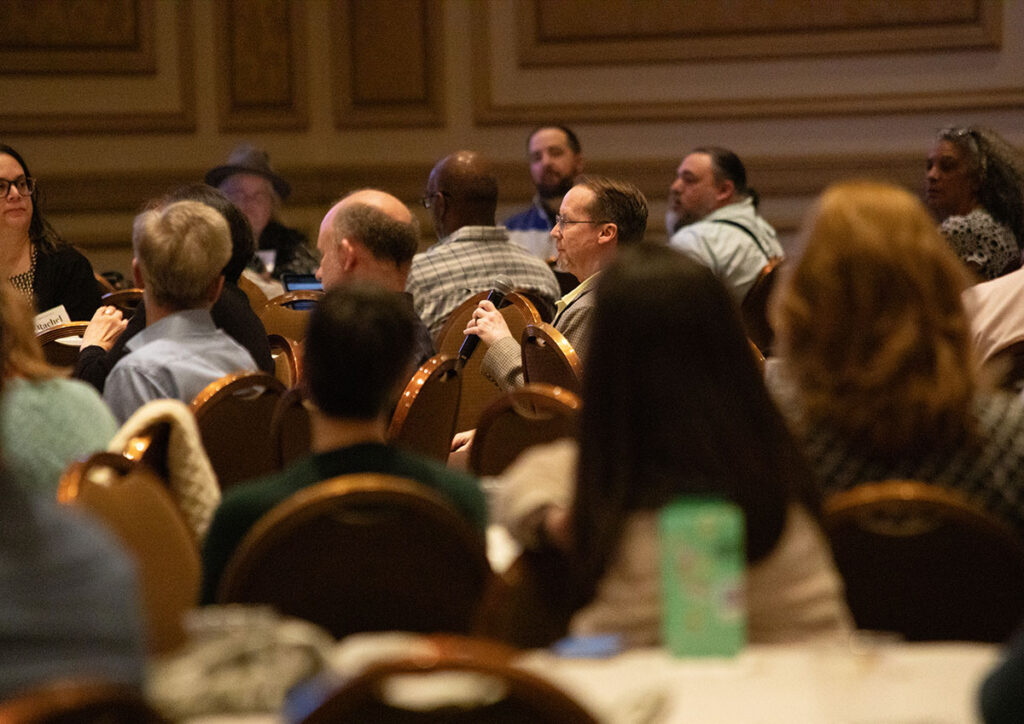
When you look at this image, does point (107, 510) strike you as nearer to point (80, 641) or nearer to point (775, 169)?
point (80, 641)

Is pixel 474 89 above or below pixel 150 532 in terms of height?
above

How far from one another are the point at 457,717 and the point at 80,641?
405mm

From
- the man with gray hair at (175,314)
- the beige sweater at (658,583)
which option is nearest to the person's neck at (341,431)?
the beige sweater at (658,583)

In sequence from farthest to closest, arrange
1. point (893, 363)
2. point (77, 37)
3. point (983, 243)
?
point (77, 37) → point (983, 243) → point (893, 363)

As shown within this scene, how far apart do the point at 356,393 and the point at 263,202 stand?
4.64 metres

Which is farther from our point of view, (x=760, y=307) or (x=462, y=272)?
(x=760, y=307)

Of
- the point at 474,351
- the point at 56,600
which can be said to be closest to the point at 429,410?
the point at 474,351

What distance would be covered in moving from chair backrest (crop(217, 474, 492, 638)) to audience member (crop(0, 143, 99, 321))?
3185 millimetres

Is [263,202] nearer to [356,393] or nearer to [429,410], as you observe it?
[429,410]

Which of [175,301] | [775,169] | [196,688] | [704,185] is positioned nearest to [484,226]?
[704,185]

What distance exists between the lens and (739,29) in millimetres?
6918

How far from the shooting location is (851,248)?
5.62ft

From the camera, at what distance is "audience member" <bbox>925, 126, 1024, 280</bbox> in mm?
4824

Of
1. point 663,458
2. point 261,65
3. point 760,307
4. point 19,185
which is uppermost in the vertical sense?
point 261,65
